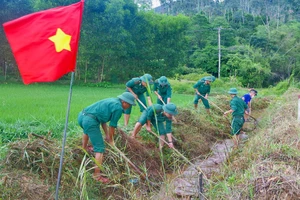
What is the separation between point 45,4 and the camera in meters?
22.6

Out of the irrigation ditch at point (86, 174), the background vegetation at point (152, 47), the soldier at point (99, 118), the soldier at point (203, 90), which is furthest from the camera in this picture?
the background vegetation at point (152, 47)

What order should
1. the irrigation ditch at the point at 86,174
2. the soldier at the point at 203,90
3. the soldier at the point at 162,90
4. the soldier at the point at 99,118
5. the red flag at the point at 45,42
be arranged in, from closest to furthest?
the red flag at the point at 45,42, the irrigation ditch at the point at 86,174, the soldier at the point at 99,118, the soldier at the point at 162,90, the soldier at the point at 203,90

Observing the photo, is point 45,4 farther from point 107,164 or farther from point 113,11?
point 107,164

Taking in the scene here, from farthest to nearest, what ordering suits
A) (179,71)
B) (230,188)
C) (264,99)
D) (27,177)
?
(179,71)
(264,99)
(27,177)
(230,188)

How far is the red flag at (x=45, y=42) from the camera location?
3.65m

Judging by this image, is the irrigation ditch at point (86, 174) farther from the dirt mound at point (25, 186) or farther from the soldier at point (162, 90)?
the soldier at point (162, 90)

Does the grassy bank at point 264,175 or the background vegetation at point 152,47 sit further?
the background vegetation at point 152,47

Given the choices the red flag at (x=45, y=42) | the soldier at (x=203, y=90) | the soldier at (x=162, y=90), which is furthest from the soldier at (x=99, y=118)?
the soldier at (x=203, y=90)

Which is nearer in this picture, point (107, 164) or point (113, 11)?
point (107, 164)

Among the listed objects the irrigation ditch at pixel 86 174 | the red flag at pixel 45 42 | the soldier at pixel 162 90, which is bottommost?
the irrigation ditch at pixel 86 174

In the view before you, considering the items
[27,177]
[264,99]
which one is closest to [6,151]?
[27,177]

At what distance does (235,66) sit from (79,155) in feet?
92.8

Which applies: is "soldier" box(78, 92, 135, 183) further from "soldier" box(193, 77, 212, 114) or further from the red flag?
"soldier" box(193, 77, 212, 114)

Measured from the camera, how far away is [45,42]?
12.4ft
